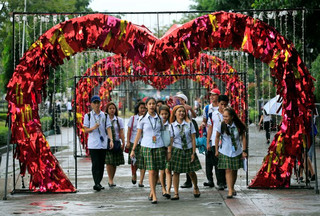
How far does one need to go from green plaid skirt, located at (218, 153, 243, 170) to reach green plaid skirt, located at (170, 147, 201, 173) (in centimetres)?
40

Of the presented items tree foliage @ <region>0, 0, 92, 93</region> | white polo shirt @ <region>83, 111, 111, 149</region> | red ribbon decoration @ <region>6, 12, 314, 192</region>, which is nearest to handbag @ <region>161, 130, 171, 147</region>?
red ribbon decoration @ <region>6, 12, 314, 192</region>

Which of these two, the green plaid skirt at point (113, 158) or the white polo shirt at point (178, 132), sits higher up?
the white polo shirt at point (178, 132)

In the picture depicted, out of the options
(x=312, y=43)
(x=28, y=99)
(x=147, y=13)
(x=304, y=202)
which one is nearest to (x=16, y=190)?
(x=28, y=99)

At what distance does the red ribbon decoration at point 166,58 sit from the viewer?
1018 cm

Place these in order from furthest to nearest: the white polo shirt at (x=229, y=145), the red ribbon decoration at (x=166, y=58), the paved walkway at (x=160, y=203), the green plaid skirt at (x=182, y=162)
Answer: the red ribbon decoration at (x=166, y=58)
the white polo shirt at (x=229, y=145)
the green plaid skirt at (x=182, y=162)
the paved walkway at (x=160, y=203)

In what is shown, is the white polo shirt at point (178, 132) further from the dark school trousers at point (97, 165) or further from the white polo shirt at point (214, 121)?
the dark school trousers at point (97, 165)

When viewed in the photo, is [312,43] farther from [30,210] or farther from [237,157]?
[30,210]

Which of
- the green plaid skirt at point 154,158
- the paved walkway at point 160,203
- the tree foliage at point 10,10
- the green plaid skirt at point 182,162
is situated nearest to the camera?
the paved walkway at point 160,203

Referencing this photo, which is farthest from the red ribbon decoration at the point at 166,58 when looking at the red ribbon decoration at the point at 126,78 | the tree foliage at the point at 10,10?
the tree foliage at the point at 10,10

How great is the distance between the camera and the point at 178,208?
8.88 metres

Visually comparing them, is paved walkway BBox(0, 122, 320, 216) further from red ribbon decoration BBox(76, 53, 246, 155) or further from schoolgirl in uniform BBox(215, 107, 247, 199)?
red ribbon decoration BBox(76, 53, 246, 155)

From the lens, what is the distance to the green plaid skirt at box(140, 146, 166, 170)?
31.0 ft

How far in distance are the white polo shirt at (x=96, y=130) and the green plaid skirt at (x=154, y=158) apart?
4.83 ft

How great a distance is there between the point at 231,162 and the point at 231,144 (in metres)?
0.30
